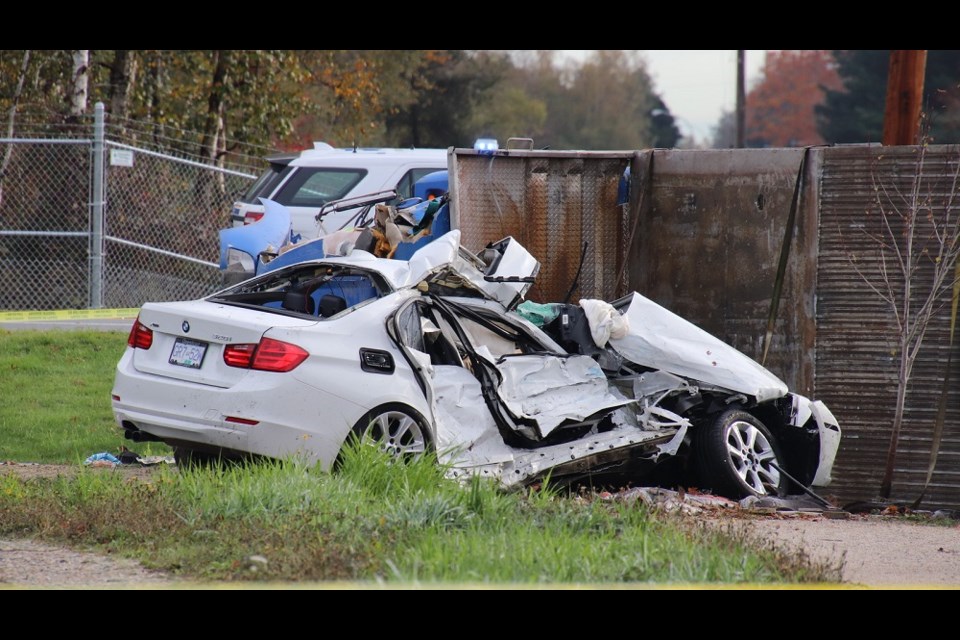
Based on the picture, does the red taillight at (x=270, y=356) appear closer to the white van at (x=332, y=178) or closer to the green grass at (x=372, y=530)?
the green grass at (x=372, y=530)

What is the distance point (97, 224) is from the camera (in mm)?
15297

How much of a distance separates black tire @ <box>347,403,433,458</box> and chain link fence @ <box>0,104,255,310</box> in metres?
9.04

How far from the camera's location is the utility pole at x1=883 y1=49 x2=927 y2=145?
11.8m

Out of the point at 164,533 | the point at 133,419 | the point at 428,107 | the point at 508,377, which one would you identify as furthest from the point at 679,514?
the point at 428,107

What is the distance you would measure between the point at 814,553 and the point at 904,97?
6.77 meters

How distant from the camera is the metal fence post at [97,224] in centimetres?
1525

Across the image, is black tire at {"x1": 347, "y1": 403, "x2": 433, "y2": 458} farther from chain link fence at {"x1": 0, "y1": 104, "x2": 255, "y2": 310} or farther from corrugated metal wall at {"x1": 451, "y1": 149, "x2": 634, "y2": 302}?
chain link fence at {"x1": 0, "y1": 104, "x2": 255, "y2": 310}

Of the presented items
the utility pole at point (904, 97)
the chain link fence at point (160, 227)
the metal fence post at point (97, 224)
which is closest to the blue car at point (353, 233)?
the metal fence post at point (97, 224)

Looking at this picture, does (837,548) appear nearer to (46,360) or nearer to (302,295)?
(302,295)

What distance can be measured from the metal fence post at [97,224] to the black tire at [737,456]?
9.39m

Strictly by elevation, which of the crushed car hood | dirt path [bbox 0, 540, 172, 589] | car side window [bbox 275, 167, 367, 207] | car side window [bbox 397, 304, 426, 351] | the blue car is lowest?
dirt path [bbox 0, 540, 172, 589]

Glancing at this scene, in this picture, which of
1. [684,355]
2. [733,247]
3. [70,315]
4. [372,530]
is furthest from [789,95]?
[372,530]

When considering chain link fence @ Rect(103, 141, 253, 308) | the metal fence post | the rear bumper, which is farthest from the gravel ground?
chain link fence @ Rect(103, 141, 253, 308)

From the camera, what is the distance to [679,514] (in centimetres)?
688
